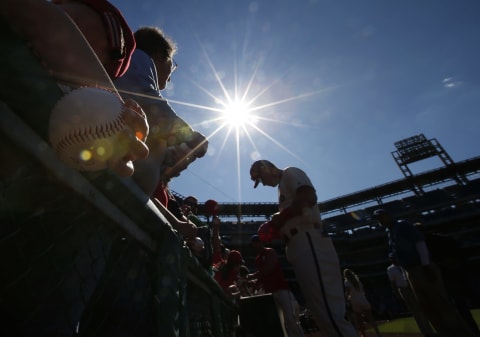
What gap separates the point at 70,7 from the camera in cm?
90

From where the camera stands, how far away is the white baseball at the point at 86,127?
48 cm

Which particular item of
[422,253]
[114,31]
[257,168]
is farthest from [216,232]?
[114,31]

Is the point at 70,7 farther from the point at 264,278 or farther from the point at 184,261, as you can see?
the point at 264,278

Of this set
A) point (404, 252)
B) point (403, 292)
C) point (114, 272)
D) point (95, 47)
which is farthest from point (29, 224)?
point (403, 292)

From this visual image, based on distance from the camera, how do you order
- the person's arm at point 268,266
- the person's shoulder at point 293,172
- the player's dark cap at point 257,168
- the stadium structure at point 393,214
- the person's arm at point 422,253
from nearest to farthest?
the person's shoulder at point 293,172 < the player's dark cap at point 257,168 < the person's arm at point 422,253 < the person's arm at point 268,266 < the stadium structure at point 393,214

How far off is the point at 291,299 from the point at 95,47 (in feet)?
13.8

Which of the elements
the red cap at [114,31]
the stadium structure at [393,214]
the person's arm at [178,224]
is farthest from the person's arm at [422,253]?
the stadium structure at [393,214]

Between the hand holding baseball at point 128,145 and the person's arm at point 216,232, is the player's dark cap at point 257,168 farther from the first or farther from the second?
the hand holding baseball at point 128,145

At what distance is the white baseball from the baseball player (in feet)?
6.54

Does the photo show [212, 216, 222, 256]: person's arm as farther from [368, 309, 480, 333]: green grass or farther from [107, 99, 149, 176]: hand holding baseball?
[368, 309, 480, 333]: green grass

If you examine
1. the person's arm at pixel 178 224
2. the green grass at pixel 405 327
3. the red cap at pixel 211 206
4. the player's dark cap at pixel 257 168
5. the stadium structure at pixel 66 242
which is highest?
the red cap at pixel 211 206

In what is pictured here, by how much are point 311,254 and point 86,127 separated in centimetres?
205

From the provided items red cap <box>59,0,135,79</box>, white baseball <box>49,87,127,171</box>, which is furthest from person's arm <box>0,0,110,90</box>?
red cap <box>59,0,135,79</box>

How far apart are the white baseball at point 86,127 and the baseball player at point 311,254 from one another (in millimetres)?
1995
